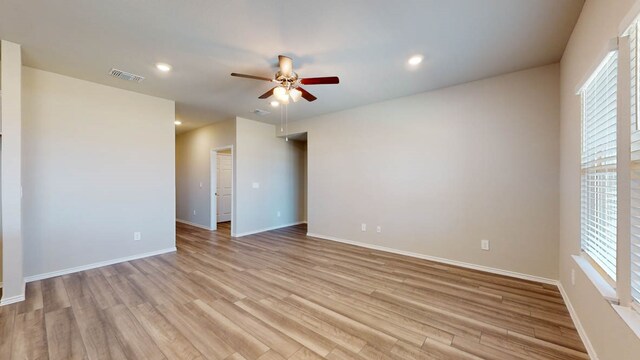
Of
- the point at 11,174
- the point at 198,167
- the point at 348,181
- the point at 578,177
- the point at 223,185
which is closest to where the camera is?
the point at 578,177

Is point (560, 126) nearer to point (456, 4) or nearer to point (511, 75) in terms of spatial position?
point (511, 75)

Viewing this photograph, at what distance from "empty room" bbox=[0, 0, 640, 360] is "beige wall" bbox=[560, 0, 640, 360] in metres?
0.03

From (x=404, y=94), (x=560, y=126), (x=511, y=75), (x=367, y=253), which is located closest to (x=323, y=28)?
(x=404, y=94)

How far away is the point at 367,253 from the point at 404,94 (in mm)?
2699

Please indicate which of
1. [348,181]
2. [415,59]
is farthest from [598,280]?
[348,181]

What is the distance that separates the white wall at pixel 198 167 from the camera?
561cm

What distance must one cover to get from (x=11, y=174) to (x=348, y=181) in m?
4.36

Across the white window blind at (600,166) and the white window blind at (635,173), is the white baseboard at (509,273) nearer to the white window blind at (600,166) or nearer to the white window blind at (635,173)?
the white window blind at (600,166)

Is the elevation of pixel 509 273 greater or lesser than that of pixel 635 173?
lesser

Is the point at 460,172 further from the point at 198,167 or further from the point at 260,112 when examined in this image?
the point at 198,167

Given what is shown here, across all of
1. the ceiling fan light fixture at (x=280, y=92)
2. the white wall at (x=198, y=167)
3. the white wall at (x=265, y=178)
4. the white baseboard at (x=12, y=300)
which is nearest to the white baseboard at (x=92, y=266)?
the white baseboard at (x=12, y=300)

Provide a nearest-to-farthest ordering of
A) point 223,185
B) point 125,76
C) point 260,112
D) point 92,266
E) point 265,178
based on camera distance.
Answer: point 125,76 → point 92,266 → point 260,112 → point 265,178 → point 223,185

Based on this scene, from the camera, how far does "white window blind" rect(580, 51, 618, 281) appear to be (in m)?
1.45

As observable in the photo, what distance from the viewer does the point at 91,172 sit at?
3350 mm
